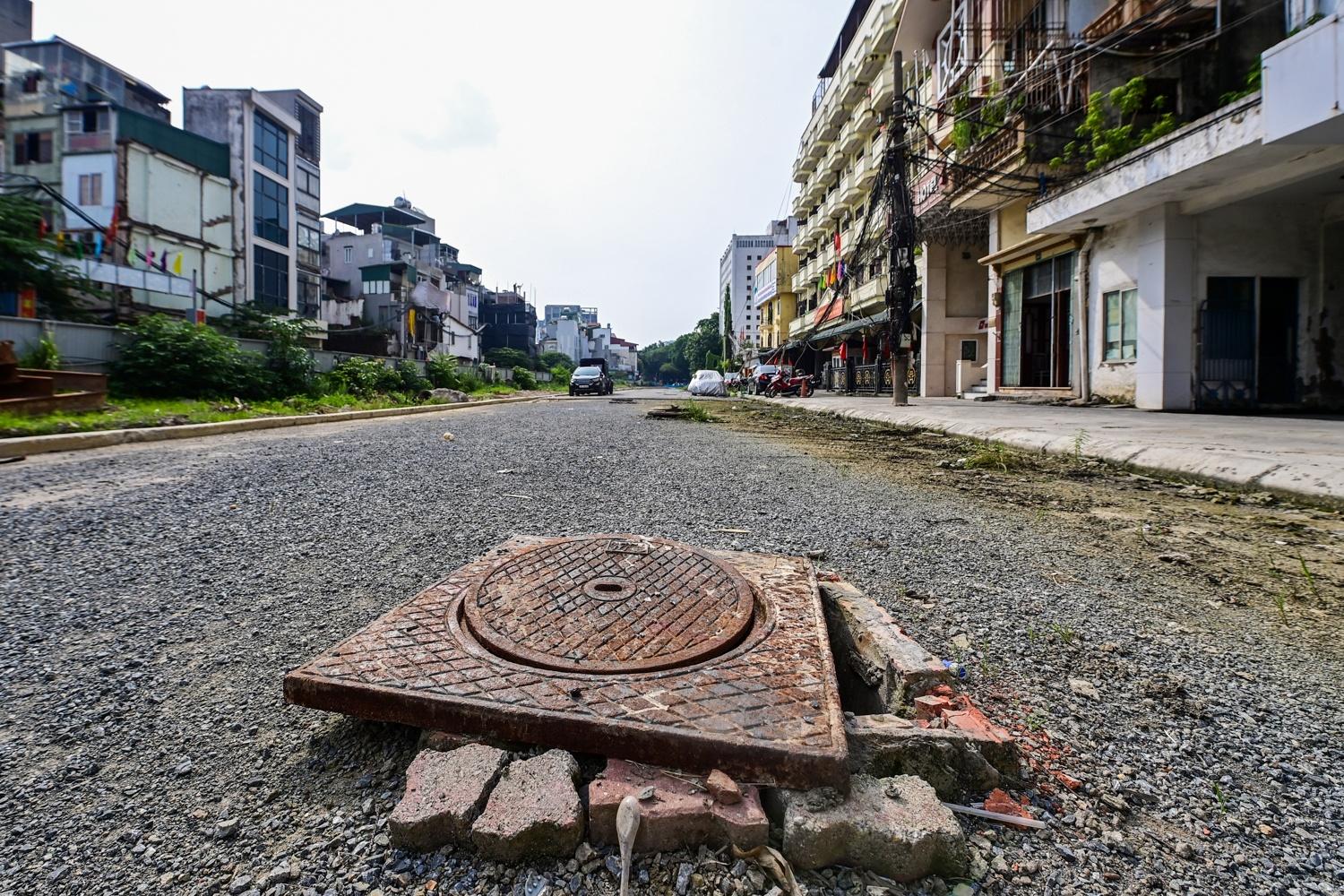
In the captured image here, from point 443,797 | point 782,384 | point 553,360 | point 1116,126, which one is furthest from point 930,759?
point 553,360

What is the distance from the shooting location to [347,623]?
2143mm

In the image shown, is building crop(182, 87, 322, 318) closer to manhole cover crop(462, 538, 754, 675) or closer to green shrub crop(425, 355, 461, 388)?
green shrub crop(425, 355, 461, 388)

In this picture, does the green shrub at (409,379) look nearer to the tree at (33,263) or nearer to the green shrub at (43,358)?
the tree at (33,263)

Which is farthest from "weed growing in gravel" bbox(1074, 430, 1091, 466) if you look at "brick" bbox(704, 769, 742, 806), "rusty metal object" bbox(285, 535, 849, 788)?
"brick" bbox(704, 769, 742, 806)

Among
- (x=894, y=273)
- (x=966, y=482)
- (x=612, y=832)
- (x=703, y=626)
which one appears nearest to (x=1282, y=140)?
Result: (x=894, y=273)

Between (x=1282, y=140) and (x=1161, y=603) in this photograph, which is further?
(x=1282, y=140)

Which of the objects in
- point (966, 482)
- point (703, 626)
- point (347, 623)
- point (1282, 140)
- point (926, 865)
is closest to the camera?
point (926, 865)

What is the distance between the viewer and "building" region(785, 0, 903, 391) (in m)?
25.5

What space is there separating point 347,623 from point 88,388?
992 cm

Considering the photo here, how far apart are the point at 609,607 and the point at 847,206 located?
34.1 m

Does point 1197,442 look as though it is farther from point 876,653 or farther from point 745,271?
point 745,271

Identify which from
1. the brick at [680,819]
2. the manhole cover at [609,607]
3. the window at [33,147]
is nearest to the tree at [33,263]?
the window at [33,147]

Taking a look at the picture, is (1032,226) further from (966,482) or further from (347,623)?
(347,623)

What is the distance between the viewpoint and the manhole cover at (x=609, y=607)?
1563 millimetres
